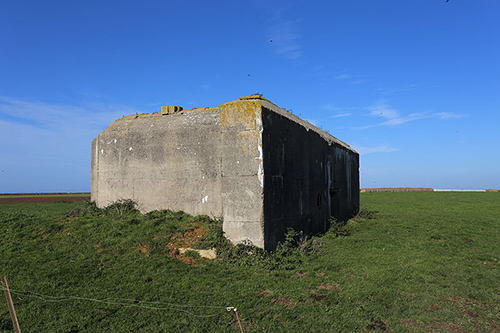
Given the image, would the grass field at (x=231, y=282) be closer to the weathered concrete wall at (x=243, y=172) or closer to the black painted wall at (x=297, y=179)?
the weathered concrete wall at (x=243, y=172)

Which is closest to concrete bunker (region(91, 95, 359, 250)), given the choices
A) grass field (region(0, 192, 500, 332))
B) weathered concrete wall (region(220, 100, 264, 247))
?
weathered concrete wall (region(220, 100, 264, 247))

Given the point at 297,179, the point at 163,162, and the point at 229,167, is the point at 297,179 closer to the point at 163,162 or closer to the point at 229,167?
the point at 229,167

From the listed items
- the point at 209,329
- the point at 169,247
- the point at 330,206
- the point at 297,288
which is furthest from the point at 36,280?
the point at 330,206

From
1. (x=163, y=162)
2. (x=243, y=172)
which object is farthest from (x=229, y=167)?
(x=163, y=162)

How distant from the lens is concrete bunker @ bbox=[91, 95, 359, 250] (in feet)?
23.1

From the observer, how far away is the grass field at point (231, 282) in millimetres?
4230

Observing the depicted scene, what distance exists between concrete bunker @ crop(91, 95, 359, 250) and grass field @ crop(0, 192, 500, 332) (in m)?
0.59

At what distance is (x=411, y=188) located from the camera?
53.7 m

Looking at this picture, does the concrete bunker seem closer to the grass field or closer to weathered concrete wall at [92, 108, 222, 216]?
weathered concrete wall at [92, 108, 222, 216]

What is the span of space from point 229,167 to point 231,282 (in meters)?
2.56

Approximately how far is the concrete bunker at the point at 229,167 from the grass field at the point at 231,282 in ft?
1.93

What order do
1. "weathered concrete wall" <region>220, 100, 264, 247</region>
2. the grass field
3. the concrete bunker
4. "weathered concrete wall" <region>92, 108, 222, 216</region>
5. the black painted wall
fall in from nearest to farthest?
the grass field < "weathered concrete wall" <region>220, 100, 264, 247</region> < the concrete bunker < the black painted wall < "weathered concrete wall" <region>92, 108, 222, 216</region>

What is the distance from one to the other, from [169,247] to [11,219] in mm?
5253

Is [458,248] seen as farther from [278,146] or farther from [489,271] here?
[278,146]
